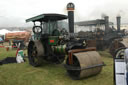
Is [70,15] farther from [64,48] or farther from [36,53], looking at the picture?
[36,53]

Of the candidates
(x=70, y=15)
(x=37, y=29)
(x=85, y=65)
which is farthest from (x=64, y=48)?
(x=37, y=29)

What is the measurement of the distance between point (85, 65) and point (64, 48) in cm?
123

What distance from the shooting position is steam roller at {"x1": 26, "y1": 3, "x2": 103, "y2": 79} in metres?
3.71

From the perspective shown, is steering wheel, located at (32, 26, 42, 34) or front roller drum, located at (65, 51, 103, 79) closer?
front roller drum, located at (65, 51, 103, 79)

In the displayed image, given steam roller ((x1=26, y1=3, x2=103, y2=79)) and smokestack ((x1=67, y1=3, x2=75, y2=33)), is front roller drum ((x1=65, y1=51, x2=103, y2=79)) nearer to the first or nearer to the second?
steam roller ((x1=26, y1=3, x2=103, y2=79))

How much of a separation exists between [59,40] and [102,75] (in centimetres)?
187

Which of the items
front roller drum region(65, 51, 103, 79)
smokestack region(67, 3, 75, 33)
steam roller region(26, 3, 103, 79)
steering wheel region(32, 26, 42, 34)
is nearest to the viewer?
front roller drum region(65, 51, 103, 79)

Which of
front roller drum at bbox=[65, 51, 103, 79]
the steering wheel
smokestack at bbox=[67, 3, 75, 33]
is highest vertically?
smokestack at bbox=[67, 3, 75, 33]

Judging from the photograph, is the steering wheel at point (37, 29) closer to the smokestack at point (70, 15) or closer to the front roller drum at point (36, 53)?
the front roller drum at point (36, 53)

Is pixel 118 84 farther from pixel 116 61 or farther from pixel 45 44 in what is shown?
pixel 45 44

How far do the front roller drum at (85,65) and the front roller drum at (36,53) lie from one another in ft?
5.15

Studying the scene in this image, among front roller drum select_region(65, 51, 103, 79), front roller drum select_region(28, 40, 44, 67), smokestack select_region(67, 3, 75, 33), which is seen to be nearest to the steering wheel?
front roller drum select_region(28, 40, 44, 67)

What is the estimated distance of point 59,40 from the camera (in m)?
4.90

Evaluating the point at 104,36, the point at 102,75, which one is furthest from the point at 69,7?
the point at 104,36
